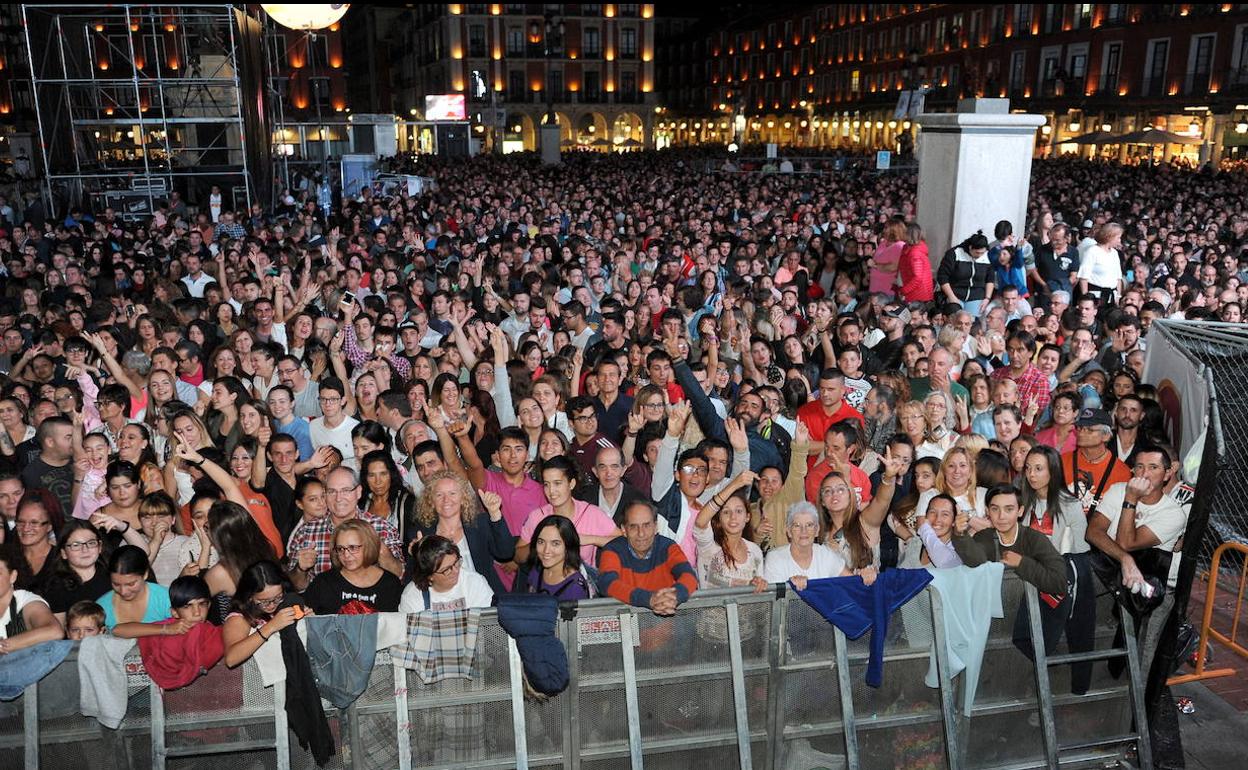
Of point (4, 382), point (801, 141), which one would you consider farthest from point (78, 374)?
point (801, 141)

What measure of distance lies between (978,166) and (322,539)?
384 inches

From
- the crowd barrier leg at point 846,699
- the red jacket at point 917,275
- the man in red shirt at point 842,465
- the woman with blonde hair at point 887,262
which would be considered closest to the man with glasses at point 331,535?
the crowd barrier leg at point 846,699

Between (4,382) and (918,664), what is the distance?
6.45m

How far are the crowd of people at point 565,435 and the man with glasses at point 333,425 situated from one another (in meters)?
0.02

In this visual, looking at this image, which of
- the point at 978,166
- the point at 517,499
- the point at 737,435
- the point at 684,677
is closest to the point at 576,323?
the point at 737,435

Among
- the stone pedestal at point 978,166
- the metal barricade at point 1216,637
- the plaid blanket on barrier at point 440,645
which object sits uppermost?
the stone pedestal at point 978,166

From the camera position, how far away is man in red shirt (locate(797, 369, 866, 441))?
665 centimetres

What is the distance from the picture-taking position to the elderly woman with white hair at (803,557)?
4.91m

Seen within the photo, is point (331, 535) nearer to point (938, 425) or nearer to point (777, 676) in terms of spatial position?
point (777, 676)

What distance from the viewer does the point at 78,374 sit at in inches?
307

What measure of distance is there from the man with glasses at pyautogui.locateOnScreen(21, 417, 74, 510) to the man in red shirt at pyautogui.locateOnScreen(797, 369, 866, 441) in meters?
4.56

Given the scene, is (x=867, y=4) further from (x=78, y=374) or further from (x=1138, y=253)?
(x=78, y=374)

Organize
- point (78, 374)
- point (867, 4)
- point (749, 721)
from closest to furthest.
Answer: point (749, 721) → point (78, 374) → point (867, 4)

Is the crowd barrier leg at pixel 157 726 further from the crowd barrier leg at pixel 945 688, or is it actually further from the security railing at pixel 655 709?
Answer: the crowd barrier leg at pixel 945 688
